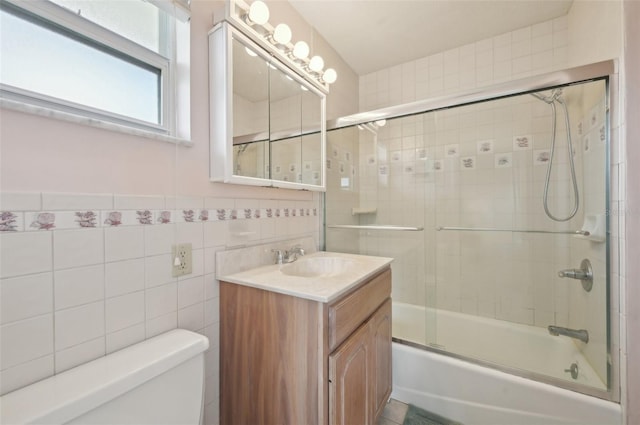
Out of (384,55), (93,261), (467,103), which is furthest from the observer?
(384,55)

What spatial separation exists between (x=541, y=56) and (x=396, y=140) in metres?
1.14

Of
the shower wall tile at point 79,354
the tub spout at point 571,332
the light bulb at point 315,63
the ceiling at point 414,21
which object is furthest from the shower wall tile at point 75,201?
the tub spout at point 571,332

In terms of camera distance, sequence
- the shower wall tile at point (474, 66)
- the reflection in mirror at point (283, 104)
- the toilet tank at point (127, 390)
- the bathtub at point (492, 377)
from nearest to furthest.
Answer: the toilet tank at point (127, 390) → the bathtub at point (492, 377) → the reflection in mirror at point (283, 104) → the shower wall tile at point (474, 66)

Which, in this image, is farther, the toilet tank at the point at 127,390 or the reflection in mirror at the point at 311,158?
the reflection in mirror at the point at 311,158

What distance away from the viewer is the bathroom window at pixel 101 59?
68 cm

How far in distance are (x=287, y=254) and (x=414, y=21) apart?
1776 mm

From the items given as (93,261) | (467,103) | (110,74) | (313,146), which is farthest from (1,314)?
(467,103)

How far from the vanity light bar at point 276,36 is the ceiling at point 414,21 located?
404 millimetres

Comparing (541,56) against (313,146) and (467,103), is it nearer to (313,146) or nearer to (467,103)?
(467,103)

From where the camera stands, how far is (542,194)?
1.66 metres

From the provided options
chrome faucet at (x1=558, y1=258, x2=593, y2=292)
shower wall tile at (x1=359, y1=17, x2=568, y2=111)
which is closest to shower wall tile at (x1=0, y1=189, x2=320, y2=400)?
chrome faucet at (x1=558, y1=258, x2=593, y2=292)

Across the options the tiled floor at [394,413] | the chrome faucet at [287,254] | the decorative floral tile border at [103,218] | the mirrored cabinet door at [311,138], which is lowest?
the tiled floor at [394,413]

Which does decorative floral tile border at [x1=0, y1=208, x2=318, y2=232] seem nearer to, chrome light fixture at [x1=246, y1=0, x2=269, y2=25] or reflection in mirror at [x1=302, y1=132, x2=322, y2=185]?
reflection in mirror at [x1=302, y1=132, x2=322, y2=185]

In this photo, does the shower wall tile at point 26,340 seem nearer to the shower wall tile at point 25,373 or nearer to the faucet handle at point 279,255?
the shower wall tile at point 25,373
